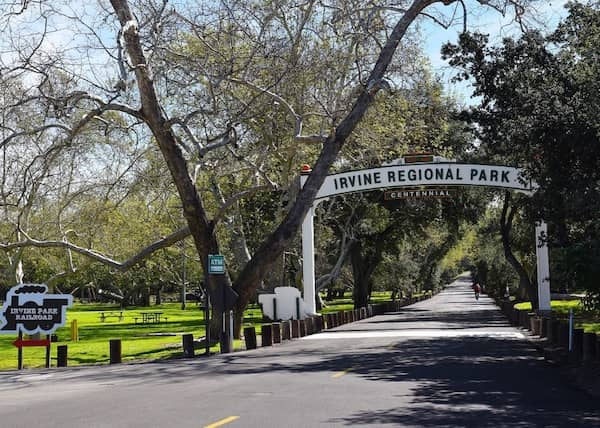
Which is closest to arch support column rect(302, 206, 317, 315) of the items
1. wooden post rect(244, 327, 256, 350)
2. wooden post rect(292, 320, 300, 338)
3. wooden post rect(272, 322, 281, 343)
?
wooden post rect(292, 320, 300, 338)

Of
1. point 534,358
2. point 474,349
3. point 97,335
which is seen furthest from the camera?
point 97,335

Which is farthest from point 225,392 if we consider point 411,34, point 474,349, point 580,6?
point 411,34

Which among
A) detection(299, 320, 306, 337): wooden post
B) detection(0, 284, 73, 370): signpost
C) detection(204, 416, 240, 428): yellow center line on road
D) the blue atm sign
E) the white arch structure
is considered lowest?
detection(299, 320, 306, 337): wooden post

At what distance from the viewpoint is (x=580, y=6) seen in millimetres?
19016

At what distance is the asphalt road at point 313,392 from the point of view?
32.9 feet

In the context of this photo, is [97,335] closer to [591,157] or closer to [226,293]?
[226,293]

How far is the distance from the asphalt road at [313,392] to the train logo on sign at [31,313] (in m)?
2.29

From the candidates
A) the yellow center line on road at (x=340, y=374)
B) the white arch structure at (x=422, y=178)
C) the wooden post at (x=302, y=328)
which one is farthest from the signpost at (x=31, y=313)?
the white arch structure at (x=422, y=178)

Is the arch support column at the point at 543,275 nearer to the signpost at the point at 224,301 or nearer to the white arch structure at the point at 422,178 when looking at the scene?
the white arch structure at the point at 422,178

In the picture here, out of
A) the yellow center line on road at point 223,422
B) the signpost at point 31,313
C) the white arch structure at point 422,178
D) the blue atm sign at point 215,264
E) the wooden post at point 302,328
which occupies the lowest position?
the wooden post at point 302,328

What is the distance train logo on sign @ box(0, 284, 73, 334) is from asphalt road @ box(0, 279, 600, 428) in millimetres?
2285

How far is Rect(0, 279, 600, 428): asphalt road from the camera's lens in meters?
10.0

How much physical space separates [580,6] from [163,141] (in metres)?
12.9

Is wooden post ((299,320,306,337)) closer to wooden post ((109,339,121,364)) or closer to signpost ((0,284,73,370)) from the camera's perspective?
wooden post ((109,339,121,364))
